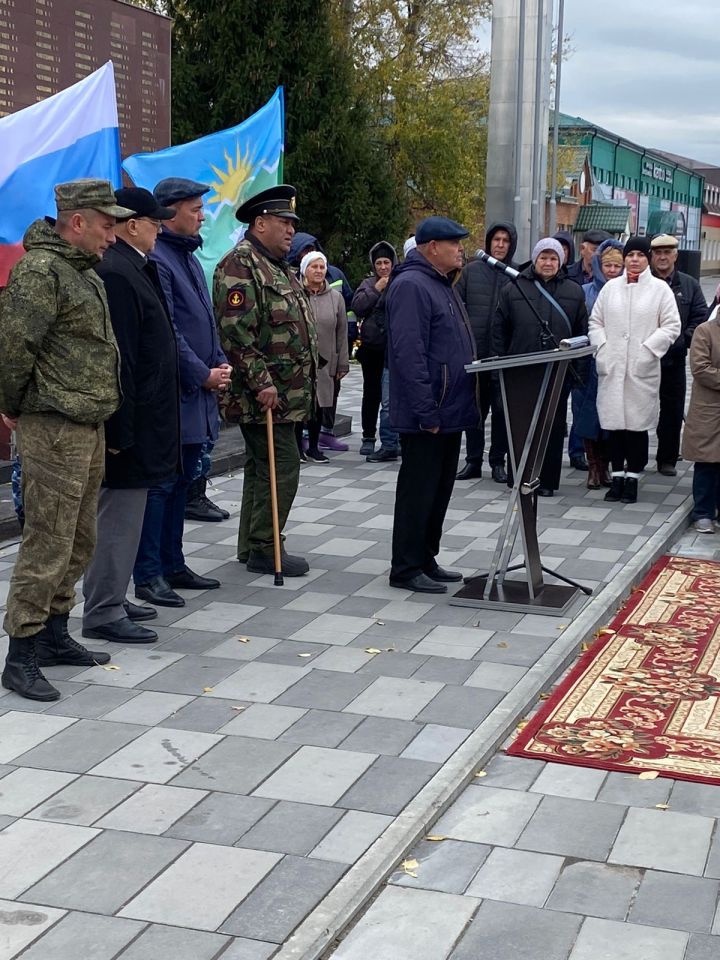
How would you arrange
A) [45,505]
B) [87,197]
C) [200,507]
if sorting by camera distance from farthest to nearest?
[200,507] → [45,505] → [87,197]

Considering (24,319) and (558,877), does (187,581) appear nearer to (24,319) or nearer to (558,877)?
(24,319)

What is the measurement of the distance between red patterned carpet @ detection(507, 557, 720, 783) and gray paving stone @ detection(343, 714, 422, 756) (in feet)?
1.30

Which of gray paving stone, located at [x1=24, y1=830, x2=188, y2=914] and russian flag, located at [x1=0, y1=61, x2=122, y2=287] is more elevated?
russian flag, located at [x1=0, y1=61, x2=122, y2=287]

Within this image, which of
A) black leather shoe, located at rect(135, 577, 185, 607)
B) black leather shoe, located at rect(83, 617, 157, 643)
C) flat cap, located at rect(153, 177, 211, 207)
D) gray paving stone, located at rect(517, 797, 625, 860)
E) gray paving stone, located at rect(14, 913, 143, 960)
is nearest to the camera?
gray paving stone, located at rect(14, 913, 143, 960)

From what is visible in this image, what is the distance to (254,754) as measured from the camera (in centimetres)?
470

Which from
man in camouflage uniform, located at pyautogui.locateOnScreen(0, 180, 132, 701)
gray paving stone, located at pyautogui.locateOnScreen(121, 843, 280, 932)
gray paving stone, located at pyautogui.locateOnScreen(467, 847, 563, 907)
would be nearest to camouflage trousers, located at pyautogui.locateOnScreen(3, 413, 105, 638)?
man in camouflage uniform, located at pyautogui.locateOnScreen(0, 180, 132, 701)

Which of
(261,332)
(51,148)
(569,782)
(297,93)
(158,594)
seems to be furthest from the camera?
(297,93)

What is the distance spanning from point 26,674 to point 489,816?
1.98 m

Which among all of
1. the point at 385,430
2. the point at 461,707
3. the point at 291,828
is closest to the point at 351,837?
the point at 291,828

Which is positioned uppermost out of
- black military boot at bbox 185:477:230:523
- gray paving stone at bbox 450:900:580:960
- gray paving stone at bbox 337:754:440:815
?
black military boot at bbox 185:477:230:523

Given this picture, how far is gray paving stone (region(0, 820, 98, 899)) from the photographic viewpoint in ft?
12.1

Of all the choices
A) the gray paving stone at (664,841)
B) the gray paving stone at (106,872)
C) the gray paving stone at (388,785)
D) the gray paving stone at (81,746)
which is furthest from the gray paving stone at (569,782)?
the gray paving stone at (81,746)

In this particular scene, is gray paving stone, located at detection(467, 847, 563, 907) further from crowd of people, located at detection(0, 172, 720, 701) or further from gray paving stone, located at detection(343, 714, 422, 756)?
crowd of people, located at detection(0, 172, 720, 701)

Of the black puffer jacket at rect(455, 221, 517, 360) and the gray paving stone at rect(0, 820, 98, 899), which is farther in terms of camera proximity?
the black puffer jacket at rect(455, 221, 517, 360)
